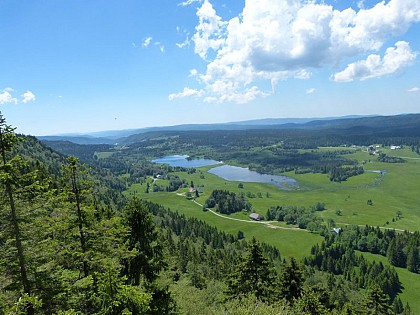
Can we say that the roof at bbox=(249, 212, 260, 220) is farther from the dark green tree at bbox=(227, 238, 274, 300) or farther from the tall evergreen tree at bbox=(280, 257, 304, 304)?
the dark green tree at bbox=(227, 238, 274, 300)

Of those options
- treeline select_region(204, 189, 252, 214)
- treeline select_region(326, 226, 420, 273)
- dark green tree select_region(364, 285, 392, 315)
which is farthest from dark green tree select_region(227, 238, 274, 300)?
treeline select_region(204, 189, 252, 214)

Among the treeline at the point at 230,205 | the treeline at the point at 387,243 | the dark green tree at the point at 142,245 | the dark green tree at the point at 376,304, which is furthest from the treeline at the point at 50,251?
the treeline at the point at 230,205

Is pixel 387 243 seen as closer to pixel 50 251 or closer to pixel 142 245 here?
pixel 142 245

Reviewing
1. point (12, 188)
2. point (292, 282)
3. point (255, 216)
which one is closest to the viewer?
point (12, 188)

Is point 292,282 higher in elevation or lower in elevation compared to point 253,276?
lower

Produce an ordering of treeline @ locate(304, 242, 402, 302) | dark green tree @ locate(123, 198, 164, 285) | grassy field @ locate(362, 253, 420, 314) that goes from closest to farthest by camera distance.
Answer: dark green tree @ locate(123, 198, 164, 285) < grassy field @ locate(362, 253, 420, 314) < treeline @ locate(304, 242, 402, 302)

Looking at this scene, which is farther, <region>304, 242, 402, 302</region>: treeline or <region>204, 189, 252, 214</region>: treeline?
<region>204, 189, 252, 214</region>: treeline

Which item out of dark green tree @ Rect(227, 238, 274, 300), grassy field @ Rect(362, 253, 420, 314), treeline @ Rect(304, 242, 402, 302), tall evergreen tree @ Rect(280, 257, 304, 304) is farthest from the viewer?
treeline @ Rect(304, 242, 402, 302)

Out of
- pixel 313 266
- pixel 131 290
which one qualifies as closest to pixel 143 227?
pixel 131 290

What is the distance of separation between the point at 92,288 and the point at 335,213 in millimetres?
180650

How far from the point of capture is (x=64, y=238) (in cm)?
1750

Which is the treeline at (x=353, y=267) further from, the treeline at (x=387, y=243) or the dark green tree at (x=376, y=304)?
the dark green tree at (x=376, y=304)

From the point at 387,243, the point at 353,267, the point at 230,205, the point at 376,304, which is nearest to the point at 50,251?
the point at 376,304

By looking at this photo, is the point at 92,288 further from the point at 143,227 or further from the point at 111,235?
the point at 143,227
